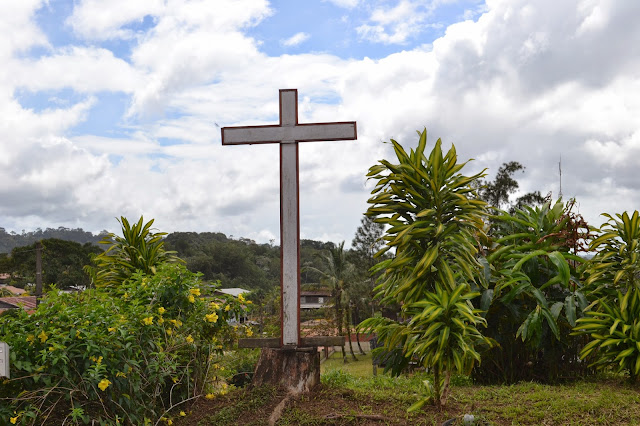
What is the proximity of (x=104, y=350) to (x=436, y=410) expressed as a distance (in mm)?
2685

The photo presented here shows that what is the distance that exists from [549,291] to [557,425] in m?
1.82

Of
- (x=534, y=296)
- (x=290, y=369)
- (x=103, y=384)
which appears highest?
(x=534, y=296)

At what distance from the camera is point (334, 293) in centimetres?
3541

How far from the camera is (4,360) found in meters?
4.07

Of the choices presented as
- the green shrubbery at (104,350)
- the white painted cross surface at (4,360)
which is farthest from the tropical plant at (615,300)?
the white painted cross surface at (4,360)

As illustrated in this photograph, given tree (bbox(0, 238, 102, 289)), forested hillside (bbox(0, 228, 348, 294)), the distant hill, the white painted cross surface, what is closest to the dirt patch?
the white painted cross surface

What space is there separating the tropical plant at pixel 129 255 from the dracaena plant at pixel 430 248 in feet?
10.3

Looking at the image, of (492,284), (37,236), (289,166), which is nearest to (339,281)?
(492,284)

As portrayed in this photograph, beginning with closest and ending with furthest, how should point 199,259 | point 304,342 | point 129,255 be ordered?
point 304,342 → point 129,255 → point 199,259

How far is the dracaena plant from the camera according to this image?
4.59m

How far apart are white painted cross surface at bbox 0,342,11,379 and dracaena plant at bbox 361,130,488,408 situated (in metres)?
2.89

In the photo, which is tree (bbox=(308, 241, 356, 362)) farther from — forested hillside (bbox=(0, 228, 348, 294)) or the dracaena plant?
the dracaena plant

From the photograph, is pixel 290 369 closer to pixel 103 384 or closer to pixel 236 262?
pixel 103 384

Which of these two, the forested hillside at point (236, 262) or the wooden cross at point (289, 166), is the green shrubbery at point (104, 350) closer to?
the wooden cross at point (289, 166)
